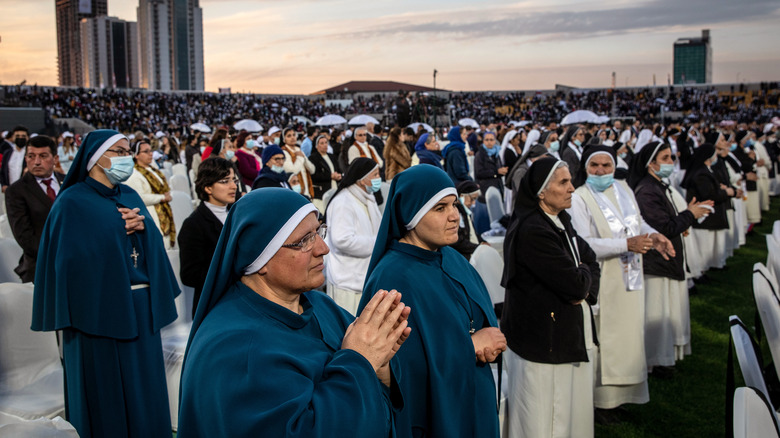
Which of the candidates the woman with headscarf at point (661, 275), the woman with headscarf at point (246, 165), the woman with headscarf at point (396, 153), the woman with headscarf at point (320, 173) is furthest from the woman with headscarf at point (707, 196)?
the woman with headscarf at point (246, 165)

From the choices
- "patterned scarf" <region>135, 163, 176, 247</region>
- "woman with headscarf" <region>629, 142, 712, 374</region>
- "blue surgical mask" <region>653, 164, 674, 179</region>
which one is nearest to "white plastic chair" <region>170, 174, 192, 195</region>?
"patterned scarf" <region>135, 163, 176, 247</region>

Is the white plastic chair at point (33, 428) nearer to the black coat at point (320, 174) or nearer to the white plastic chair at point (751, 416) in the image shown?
the white plastic chair at point (751, 416)

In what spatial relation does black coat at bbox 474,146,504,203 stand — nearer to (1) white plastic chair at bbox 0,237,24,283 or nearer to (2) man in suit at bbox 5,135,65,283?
(2) man in suit at bbox 5,135,65,283

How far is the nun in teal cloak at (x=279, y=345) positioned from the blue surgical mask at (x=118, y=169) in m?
2.36

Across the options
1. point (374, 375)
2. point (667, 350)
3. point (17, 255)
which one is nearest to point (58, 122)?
point (17, 255)

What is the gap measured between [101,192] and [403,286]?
7.34 ft

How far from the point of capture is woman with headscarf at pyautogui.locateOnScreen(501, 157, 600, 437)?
404cm

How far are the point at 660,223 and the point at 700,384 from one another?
1444mm

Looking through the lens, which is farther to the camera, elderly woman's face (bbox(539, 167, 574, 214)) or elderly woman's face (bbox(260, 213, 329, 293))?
elderly woman's face (bbox(539, 167, 574, 214))

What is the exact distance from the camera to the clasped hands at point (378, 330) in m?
1.99

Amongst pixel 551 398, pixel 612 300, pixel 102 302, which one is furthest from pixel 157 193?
pixel 551 398

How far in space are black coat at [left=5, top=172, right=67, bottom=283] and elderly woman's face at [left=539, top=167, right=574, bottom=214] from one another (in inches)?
156

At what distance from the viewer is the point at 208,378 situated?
6.11 ft

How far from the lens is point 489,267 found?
5.22 m
